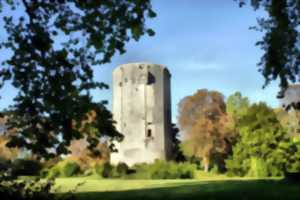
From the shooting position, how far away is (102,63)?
672 centimetres

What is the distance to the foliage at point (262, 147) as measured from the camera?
109ft

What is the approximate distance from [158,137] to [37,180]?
37098mm

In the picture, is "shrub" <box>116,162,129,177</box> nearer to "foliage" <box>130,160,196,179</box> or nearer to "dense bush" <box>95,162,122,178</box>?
"dense bush" <box>95,162,122,178</box>

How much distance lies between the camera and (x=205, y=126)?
48.2 m

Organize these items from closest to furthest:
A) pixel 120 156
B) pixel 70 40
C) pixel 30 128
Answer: pixel 30 128
pixel 70 40
pixel 120 156

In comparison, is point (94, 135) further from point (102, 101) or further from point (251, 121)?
point (251, 121)

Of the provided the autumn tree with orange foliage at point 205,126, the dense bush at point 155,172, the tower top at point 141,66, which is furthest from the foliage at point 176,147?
the dense bush at point 155,172

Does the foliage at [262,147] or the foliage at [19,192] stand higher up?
the foliage at [262,147]

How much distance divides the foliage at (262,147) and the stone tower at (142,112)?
805 cm

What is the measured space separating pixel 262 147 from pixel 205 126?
13.6 meters

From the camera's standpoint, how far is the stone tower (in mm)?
43031

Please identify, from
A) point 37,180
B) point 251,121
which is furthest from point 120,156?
point 37,180

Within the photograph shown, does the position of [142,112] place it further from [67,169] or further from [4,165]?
[4,165]

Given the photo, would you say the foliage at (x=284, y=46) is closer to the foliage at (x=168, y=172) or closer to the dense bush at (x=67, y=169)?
the foliage at (x=168, y=172)
